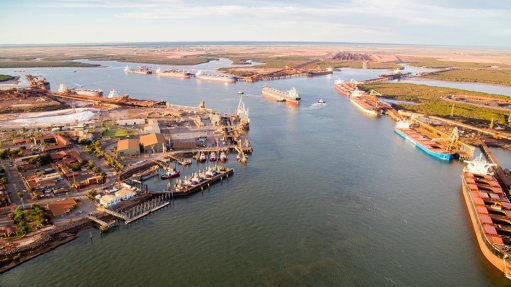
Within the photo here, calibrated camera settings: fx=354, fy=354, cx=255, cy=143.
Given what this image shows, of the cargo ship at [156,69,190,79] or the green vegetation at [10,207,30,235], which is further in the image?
the cargo ship at [156,69,190,79]

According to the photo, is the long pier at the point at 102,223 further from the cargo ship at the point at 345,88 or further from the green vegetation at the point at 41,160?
the cargo ship at the point at 345,88

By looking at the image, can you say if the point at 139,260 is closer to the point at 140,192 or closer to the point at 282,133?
the point at 140,192

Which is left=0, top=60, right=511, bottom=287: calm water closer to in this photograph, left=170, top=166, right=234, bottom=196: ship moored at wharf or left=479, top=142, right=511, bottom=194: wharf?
left=170, top=166, right=234, bottom=196: ship moored at wharf

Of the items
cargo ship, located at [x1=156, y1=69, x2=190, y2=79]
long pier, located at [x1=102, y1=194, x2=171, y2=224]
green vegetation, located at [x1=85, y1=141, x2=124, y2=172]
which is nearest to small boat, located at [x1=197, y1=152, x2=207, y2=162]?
green vegetation, located at [x1=85, y1=141, x2=124, y2=172]

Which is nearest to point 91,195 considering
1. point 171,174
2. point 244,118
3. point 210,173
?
point 171,174

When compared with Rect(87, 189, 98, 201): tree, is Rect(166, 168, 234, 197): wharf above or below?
below

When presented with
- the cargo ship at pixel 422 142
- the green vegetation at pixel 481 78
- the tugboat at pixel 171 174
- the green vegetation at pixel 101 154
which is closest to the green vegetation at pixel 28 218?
the green vegetation at pixel 101 154

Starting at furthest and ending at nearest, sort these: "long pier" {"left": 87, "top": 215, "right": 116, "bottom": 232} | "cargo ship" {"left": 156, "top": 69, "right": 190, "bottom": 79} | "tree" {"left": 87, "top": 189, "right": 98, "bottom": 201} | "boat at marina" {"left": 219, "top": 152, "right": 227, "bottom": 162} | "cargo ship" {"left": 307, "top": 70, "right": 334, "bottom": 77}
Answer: "cargo ship" {"left": 307, "top": 70, "right": 334, "bottom": 77} → "cargo ship" {"left": 156, "top": 69, "right": 190, "bottom": 79} → "boat at marina" {"left": 219, "top": 152, "right": 227, "bottom": 162} → "tree" {"left": 87, "top": 189, "right": 98, "bottom": 201} → "long pier" {"left": 87, "top": 215, "right": 116, "bottom": 232}
